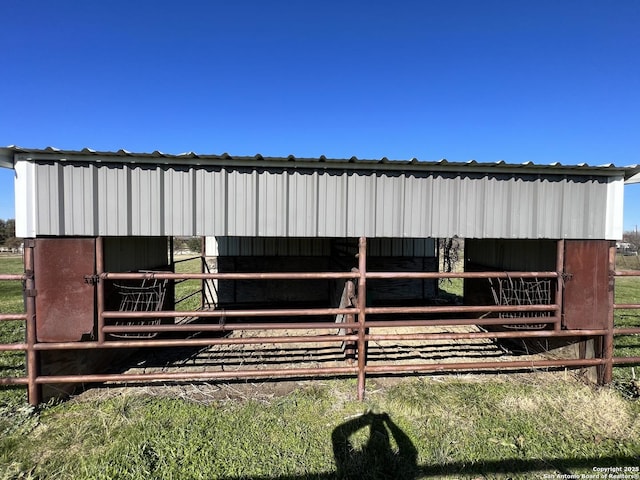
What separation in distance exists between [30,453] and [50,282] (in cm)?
173

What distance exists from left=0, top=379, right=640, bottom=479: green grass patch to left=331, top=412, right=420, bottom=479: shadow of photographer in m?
0.01

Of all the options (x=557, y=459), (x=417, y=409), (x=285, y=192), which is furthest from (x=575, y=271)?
(x=285, y=192)

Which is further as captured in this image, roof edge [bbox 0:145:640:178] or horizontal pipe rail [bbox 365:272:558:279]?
horizontal pipe rail [bbox 365:272:558:279]

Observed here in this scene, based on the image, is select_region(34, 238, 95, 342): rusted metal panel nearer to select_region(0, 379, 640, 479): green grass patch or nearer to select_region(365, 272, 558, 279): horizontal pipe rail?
select_region(0, 379, 640, 479): green grass patch

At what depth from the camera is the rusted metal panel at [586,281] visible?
159 inches

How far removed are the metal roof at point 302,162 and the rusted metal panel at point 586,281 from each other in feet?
3.21

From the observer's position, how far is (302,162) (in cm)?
370

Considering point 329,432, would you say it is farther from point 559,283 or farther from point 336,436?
point 559,283

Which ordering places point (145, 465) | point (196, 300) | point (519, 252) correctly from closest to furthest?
point (145, 465)
point (519, 252)
point (196, 300)

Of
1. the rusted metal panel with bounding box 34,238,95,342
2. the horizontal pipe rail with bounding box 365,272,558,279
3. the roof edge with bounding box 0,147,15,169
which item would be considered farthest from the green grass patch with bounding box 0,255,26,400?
the horizontal pipe rail with bounding box 365,272,558,279

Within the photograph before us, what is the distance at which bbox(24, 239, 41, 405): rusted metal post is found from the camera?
344 centimetres

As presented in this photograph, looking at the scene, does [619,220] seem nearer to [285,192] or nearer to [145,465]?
[285,192]

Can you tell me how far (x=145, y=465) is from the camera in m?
2.68

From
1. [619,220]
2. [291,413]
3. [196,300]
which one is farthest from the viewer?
[196,300]
